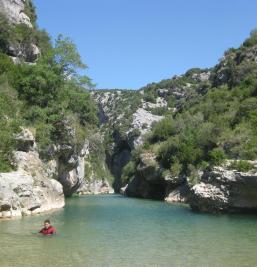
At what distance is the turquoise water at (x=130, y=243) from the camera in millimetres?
17469

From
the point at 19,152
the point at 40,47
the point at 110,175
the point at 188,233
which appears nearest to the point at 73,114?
the point at 40,47

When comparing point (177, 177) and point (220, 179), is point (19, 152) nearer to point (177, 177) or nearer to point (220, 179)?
point (220, 179)

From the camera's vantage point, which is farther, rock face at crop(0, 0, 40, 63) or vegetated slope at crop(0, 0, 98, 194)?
rock face at crop(0, 0, 40, 63)

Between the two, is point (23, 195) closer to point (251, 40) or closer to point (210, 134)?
point (210, 134)

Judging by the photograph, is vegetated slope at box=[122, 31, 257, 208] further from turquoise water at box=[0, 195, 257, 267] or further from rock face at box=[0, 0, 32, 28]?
rock face at box=[0, 0, 32, 28]

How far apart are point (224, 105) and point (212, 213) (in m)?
31.2

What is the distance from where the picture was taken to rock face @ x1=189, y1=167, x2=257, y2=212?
122ft

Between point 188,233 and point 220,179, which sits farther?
point 220,179

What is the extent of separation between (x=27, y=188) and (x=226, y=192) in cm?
1595

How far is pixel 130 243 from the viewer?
71.7 feet

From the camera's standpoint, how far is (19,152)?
131ft

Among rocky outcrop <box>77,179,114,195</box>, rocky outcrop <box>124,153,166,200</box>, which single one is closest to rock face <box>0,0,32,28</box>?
rocky outcrop <box>124,153,166,200</box>

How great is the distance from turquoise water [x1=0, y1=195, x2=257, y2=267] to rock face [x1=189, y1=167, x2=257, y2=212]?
217 inches

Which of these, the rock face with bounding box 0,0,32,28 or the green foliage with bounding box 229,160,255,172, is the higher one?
the rock face with bounding box 0,0,32,28
